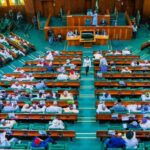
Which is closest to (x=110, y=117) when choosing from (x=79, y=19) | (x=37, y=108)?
(x=37, y=108)

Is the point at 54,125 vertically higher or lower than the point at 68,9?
lower

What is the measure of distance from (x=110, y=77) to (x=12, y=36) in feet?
30.7

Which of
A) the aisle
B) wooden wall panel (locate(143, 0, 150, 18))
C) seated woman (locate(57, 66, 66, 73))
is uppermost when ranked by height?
wooden wall panel (locate(143, 0, 150, 18))

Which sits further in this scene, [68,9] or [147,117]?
[68,9]

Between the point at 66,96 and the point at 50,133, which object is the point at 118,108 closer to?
the point at 66,96

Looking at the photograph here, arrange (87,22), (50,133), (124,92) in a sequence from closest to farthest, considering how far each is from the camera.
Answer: (50,133), (124,92), (87,22)

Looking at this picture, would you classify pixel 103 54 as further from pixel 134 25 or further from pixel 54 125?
pixel 54 125

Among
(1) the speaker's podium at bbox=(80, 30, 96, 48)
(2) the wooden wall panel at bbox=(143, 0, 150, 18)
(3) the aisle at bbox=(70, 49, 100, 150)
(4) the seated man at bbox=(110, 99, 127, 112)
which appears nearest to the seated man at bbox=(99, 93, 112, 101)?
(3) the aisle at bbox=(70, 49, 100, 150)

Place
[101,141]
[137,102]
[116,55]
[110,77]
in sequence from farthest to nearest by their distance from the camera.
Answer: [116,55], [110,77], [137,102], [101,141]

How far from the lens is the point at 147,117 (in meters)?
12.2

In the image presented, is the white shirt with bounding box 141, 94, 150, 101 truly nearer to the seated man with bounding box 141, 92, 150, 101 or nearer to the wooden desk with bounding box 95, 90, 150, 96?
the seated man with bounding box 141, 92, 150, 101

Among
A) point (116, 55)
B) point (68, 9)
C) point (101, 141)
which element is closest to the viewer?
point (101, 141)

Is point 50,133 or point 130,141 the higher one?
point 130,141

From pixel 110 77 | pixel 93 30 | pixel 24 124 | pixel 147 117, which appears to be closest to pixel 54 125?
pixel 24 124
